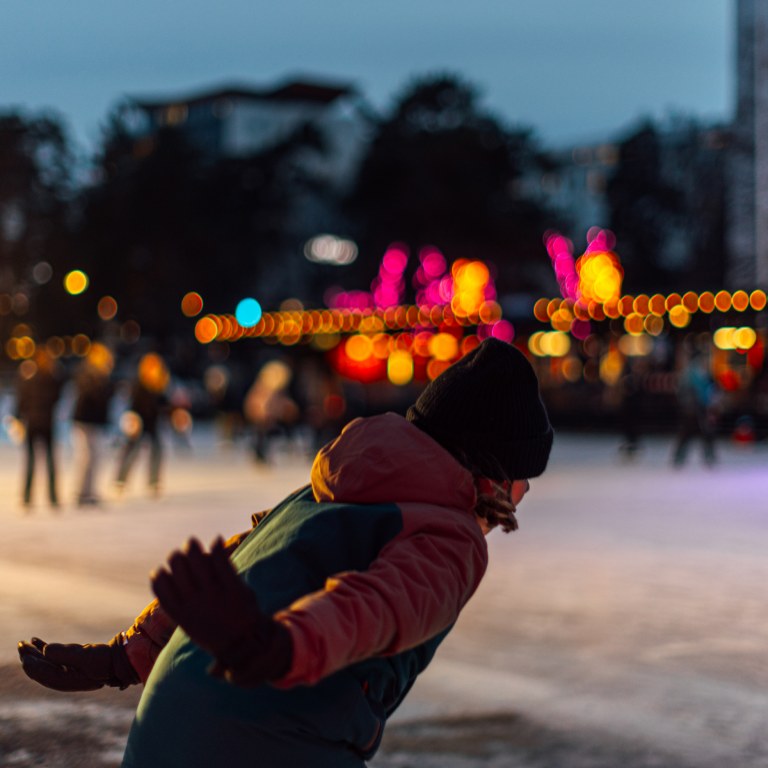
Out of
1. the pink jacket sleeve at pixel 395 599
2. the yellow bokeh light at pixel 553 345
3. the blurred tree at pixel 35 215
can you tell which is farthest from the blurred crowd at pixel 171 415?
the blurred tree at pixel 35 215

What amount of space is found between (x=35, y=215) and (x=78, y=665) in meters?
58.8

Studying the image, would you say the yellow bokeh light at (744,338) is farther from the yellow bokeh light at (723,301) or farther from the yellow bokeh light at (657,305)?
the yellow bokeh light at (723,301)

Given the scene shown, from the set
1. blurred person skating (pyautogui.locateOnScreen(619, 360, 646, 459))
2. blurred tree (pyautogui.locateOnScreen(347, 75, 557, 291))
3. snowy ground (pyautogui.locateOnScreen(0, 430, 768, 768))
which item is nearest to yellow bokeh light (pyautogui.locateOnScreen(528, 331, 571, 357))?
blurred tree (pyautogui.locateOnScreen(347, 75, 557, 291))

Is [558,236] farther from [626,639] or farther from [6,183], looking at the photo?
[626,639]

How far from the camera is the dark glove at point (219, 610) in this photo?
190 cm

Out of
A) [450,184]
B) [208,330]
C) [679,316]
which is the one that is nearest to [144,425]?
[679,316]

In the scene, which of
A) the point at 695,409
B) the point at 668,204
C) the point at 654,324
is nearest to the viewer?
the point at 695,409

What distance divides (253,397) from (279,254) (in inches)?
1654

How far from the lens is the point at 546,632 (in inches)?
Answer: 292

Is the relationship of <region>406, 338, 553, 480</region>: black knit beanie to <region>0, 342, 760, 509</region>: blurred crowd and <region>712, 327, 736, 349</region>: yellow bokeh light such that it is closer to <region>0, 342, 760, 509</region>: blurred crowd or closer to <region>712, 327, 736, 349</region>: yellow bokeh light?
<region>0, 342, 760, 509</region>: blurred crowd

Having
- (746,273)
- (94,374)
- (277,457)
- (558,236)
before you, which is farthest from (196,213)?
(94,374)

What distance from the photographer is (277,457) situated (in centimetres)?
2408

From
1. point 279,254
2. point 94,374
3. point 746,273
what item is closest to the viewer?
point 94,374

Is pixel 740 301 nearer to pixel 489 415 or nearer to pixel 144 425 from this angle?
pixel 144 425
